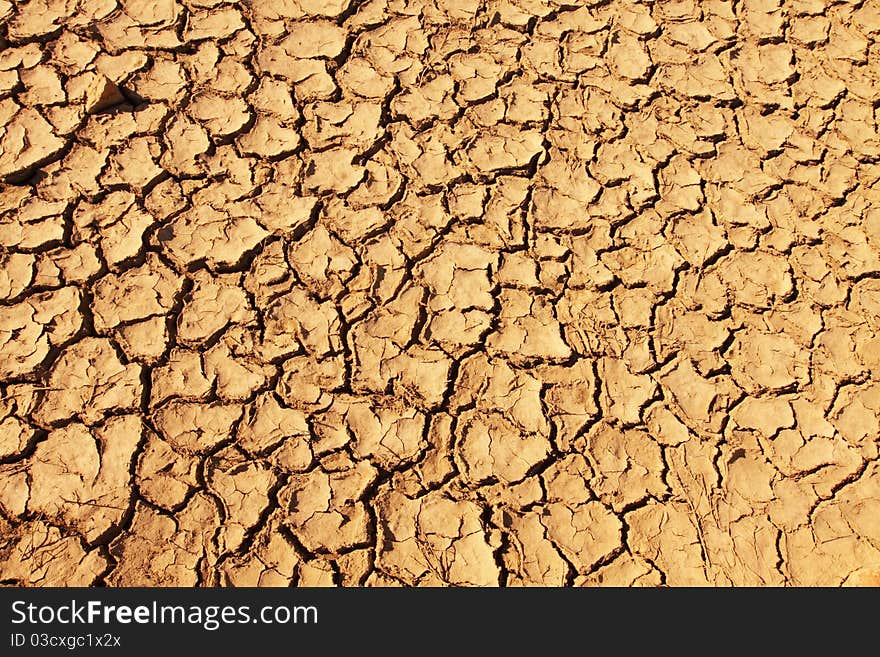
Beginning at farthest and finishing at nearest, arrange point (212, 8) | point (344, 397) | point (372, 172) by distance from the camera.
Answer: point (212, 8) → point (372, 172) → point (344, 397)

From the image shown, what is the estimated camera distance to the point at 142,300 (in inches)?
87.9

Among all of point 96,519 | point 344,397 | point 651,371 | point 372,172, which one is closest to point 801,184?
point 651,371

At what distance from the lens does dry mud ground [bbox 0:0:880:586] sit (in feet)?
6.43

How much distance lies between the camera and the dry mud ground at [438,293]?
196cm

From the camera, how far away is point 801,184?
8.53 feet

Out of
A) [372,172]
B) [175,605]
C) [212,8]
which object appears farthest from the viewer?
[212,8]

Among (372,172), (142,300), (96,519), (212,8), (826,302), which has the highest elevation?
(212,8)

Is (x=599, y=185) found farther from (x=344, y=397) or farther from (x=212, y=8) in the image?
(x=212, y=8)

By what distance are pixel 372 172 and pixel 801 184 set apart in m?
1.39

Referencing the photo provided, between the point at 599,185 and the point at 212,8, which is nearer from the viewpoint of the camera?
the point at 599,185

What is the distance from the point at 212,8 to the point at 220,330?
1318 millimetres

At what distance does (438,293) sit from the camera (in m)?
2.34

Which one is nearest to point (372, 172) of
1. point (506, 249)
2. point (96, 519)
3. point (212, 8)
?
point (506, 249)

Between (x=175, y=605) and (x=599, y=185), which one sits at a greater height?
(x=599, y=185)
